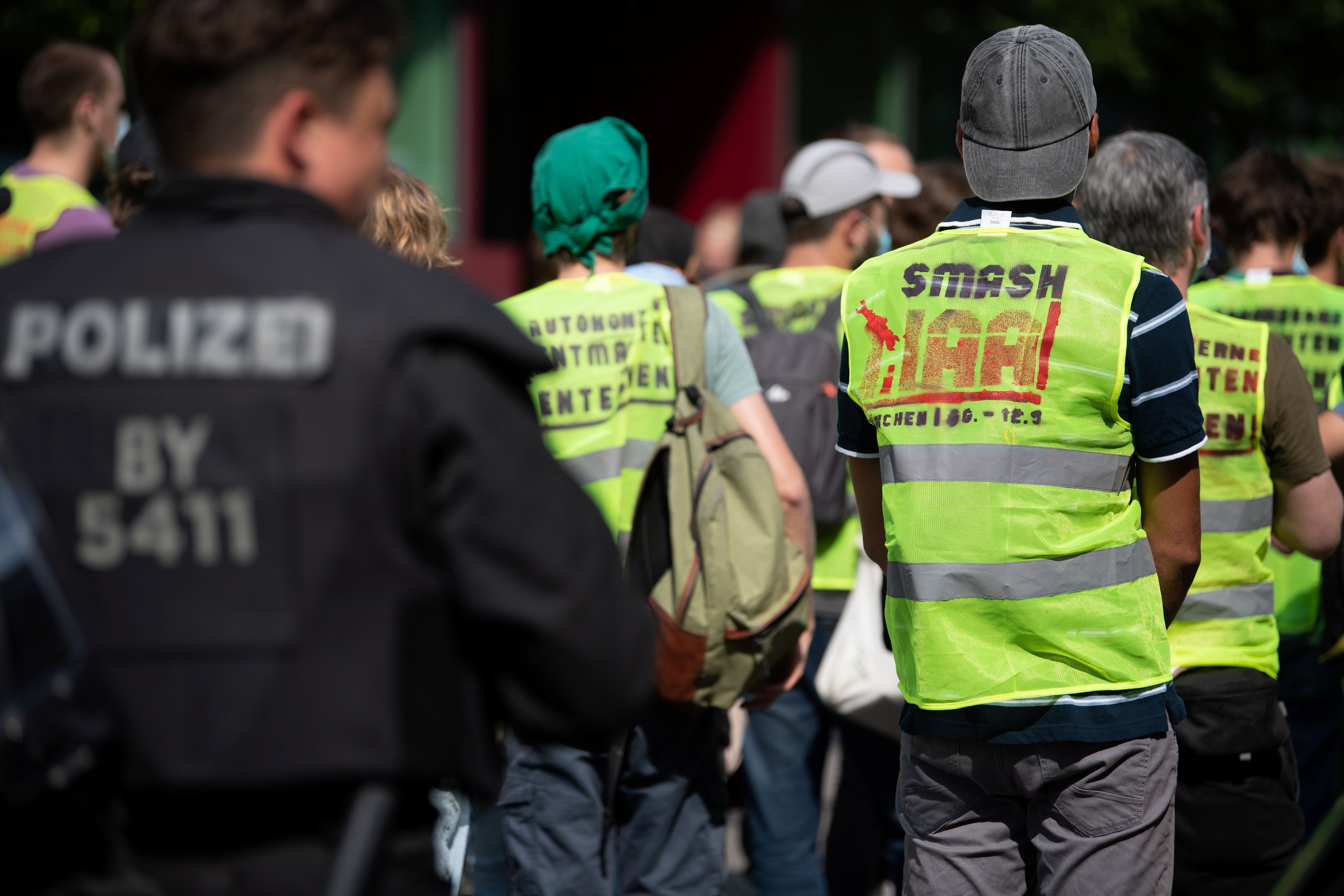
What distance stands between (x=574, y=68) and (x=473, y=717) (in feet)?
42.8

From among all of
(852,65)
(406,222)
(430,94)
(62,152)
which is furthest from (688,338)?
(852,65)

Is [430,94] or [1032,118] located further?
[430,94]

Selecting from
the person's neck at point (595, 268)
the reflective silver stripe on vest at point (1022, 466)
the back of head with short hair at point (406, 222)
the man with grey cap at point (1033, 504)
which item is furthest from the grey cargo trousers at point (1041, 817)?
the back of head with short hair at point (406, 222)

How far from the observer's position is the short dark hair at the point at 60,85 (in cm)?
462

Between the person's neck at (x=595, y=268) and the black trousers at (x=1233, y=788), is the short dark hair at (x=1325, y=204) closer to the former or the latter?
the black trousers at (x=1233, y=788)

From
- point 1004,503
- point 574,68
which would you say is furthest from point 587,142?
point 574,68

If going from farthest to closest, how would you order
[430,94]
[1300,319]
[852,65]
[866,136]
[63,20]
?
1. [852,65]
2. [430,94]
3. [63,20]
4. [866,136]
5. [1300,319]

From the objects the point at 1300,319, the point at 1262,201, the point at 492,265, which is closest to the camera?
the point at 1262,201

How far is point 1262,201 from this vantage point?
4027mm

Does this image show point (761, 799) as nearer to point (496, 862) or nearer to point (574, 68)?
point (496, 862)

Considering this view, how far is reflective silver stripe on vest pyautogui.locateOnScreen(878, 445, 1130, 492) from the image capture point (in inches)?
93.0

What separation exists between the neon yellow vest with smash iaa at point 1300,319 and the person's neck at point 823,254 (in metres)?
1.12

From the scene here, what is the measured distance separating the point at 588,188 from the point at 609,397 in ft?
1.69

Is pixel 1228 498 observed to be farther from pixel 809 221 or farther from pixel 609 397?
pixel 809 221
